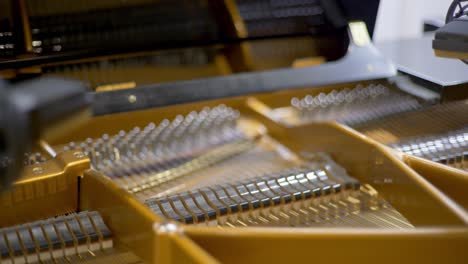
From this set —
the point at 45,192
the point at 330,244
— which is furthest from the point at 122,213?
the point at 330,244

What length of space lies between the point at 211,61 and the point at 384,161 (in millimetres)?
993

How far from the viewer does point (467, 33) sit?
5.41ft

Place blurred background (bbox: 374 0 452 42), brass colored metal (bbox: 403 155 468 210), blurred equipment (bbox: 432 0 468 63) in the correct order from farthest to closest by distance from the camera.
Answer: blurred background (bbox: 374 0 452 42) → blurred equipment (bbox: 432 0 468 63) → brass colored metal (bbox: 403 155 468 210)

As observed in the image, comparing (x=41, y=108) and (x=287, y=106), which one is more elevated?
(x=41, y=108)

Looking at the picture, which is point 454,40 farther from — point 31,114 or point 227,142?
point 31,114

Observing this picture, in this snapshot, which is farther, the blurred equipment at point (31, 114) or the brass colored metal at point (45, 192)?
the brass colored metal at point (45, 192)

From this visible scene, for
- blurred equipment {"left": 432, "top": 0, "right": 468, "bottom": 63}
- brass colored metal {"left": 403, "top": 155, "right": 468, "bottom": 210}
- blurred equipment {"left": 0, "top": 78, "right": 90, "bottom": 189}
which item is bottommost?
brass colored metal {"left": 403, "top": 155, "right": 468, "bottom": 210}

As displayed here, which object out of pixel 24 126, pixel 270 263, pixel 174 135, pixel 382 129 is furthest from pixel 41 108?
pixel 382 129

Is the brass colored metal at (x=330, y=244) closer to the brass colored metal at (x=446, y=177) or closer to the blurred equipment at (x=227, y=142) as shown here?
the blurred equipment at (x=227, y=142)

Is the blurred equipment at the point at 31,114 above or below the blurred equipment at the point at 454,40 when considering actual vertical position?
above

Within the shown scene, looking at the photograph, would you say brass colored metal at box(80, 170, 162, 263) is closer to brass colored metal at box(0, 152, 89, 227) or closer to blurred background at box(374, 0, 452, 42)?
brass colored metal at box(0, 152, 89, 227)

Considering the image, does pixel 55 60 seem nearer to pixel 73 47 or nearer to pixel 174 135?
pixel 73 47

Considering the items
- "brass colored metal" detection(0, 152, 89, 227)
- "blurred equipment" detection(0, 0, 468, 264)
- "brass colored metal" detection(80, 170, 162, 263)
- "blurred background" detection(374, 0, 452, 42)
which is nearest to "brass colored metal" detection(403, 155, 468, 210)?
"blurred equipment" detection(0, 0, 468, 264)

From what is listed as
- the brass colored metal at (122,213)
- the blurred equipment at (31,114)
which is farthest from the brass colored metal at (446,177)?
the blurred equipment at (31,114)
